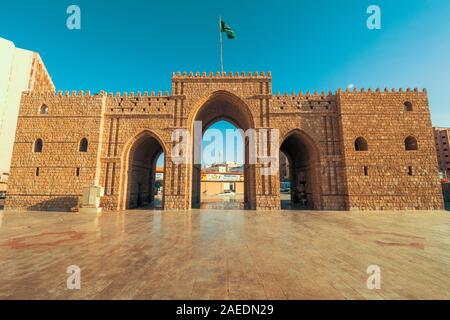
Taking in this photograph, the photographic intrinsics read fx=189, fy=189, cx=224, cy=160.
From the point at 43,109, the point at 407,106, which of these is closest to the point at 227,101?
the point at 407,106

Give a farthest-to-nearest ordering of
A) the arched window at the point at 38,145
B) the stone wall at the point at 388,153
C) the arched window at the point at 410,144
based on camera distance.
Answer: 1. the arched window at the point at 38,145
2. the arched window at the point at 410,144
3. the stone wall at the point at 388,153

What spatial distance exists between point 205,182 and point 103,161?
24028 mm

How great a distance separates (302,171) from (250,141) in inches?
276

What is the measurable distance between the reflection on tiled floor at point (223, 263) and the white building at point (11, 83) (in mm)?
43458

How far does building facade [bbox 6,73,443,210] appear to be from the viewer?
1541 cm

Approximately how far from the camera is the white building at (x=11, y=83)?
36.1m

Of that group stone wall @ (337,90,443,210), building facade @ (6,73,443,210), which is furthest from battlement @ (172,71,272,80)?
stone wall @ (337,90,443,210)

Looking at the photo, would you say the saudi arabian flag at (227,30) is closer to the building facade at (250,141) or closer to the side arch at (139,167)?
the building facade at (250,141)

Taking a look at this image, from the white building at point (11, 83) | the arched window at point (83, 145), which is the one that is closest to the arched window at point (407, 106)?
the arched window at point (83, 145)

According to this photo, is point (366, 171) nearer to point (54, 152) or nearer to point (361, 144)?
point (361, 144)

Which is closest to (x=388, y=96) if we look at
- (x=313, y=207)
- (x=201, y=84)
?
(x=313, y=207)

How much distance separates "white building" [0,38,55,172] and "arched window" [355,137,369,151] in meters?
55.9

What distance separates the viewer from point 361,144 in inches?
646

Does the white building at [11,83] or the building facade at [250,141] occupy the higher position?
the white building at [11,83]
